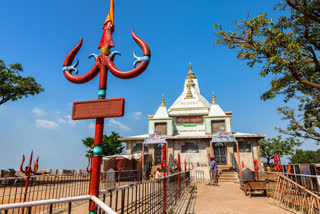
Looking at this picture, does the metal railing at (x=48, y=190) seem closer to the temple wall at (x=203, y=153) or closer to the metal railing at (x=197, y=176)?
the temple wall at (x=203, y=153)

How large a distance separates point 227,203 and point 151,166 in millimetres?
12588

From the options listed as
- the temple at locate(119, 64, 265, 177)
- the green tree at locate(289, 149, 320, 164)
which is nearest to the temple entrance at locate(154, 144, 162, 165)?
the temple at locate(119, 64, 265, 177)

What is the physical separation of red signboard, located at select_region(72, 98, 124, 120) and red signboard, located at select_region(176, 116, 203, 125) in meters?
19.9

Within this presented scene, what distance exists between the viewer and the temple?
19734mm

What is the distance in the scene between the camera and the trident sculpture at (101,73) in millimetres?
3342

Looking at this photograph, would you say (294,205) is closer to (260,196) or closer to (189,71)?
(260,196)

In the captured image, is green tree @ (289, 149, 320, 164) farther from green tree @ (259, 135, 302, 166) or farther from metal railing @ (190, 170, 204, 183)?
metal railing @ (190, 170, 204, 183)

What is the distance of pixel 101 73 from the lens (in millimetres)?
→ 3932

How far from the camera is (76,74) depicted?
4.25m

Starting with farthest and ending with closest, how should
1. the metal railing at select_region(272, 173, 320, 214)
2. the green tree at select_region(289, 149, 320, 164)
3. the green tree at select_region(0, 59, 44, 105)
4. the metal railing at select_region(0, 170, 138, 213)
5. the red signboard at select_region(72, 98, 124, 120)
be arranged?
the green tree at select_region(289, 149, 320, 164), the green tree at select_region(0, 59, 44, 105), the metal railing at select_region(0, 170, 138, 213), the metal railing at select_region(272, 173, 320, 214), the red signboard at select_region(72, 98, 124, 120)

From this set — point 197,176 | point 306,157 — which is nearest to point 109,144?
point 197,176

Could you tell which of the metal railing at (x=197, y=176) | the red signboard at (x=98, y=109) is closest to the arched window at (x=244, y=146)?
the metal railing at (x=197, y=176)

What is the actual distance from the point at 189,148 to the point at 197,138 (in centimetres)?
138

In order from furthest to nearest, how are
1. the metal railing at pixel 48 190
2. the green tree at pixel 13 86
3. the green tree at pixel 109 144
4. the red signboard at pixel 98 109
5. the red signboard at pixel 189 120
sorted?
the green tree at pixel 109 144 → the red signboard at pixel 189 120 → the green tree at pixel 13 86 → the metal railing at pixel 48 190 → the red signboard at pixel 98 109
